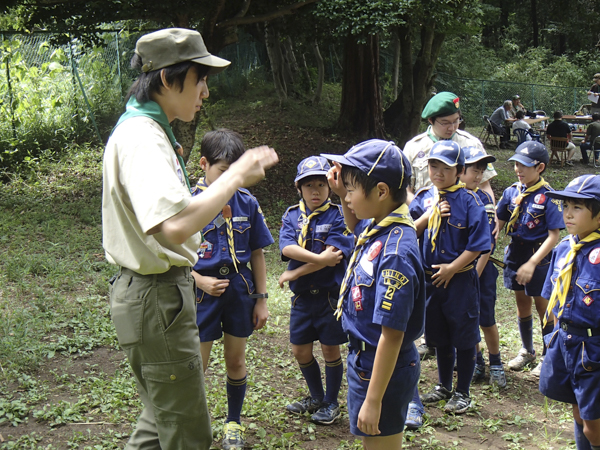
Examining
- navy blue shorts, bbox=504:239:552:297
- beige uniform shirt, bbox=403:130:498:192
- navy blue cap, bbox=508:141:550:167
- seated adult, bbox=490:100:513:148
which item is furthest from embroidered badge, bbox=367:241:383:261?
seated adult, bbox=490:100:513:148

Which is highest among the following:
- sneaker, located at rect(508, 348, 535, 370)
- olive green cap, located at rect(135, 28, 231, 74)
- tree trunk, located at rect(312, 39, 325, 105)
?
tree trunk, located at rect(312, 39, 325, 105)

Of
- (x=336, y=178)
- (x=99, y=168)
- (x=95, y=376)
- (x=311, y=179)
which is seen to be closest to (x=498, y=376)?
(x=311, y=179)

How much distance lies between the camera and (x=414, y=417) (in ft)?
13.0

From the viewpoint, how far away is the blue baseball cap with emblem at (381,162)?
259cm

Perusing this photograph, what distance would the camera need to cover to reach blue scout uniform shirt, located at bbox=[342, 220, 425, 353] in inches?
98.2

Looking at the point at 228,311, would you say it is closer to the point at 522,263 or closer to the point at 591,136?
the point at 522,263

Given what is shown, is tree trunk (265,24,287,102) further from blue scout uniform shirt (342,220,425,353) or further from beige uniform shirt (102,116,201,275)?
beige uniform shirt (102,116,201,275)

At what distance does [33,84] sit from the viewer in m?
11.2

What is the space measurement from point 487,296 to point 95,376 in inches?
122

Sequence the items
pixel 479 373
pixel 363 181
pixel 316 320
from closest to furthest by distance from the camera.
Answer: pixel 363 181 < pixel 316 320 < pixel 479 373

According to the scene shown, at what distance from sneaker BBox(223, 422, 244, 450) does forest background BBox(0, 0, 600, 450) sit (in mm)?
142

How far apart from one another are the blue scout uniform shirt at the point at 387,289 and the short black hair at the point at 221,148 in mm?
1133

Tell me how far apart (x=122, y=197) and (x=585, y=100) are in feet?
83.3

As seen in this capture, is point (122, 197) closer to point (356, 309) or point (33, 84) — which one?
point (356, 309)
